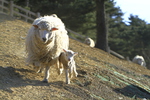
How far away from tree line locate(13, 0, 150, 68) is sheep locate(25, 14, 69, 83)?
992cm

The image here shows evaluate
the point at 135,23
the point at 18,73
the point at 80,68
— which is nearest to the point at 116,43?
the point at 135,23

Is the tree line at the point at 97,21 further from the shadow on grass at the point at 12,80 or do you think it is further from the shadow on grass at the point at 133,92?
the shadow on grass at the point at 12,80

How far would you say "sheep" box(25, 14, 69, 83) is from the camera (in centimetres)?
706

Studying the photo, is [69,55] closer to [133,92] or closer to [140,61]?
[133,92]

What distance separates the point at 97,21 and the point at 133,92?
29.1ft

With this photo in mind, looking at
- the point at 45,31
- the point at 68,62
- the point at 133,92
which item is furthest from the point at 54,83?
the point at 133,92

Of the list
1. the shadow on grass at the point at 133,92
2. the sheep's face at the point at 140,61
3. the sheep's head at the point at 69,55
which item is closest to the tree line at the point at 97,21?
the sheep's face at the point at 140,61

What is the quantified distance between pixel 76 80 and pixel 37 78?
4.07 ft

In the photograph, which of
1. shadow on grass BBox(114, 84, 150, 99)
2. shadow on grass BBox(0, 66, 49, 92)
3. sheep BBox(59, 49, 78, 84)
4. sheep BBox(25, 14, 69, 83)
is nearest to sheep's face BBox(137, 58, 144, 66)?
shadow on grass BBox(114, 84, 150, 99)

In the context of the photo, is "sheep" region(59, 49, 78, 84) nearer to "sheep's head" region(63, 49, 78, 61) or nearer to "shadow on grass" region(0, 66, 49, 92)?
"sheep's head" region(63, 49, 78, 61)

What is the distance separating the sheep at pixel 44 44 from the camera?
706cm

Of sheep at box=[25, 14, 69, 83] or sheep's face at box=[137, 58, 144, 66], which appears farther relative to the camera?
sheep's face at box=[137, 58, 144, 66]

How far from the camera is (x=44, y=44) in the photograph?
284 inches

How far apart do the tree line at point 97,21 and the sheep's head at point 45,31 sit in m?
10.4
